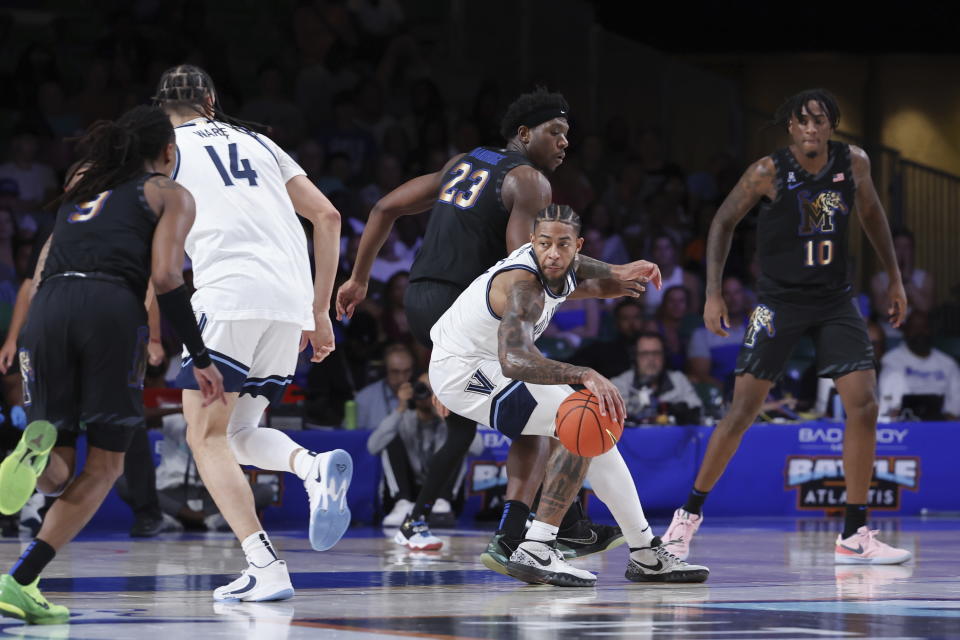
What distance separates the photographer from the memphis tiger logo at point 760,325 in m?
7.49

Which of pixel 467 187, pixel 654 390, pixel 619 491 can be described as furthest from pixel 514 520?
pixel 654 390

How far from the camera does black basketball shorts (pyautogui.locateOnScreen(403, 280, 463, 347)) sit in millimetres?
7051

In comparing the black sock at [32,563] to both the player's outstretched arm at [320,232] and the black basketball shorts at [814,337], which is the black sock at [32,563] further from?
the black basketball shorts at [814,337]

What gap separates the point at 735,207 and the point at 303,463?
2916 millimetres

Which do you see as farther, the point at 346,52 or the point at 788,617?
the point at 346,52

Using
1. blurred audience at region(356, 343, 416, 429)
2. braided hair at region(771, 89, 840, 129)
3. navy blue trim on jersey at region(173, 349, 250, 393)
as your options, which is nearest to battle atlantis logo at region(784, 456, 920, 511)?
blurred audience at region(356, 343, 416, 429)

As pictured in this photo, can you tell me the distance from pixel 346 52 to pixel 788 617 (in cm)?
1154

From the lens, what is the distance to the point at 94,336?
4895 millimetres

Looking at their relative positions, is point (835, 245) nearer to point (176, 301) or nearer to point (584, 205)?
point (176, 301)

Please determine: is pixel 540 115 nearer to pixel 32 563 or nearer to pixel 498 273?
pixel 498 273

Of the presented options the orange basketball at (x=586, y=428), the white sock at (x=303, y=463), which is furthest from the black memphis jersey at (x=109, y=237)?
the orange basketball at (x=586, y=428)

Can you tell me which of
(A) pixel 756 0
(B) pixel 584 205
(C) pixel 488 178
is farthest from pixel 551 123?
(A) pixel 756 0

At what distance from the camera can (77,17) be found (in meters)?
15.7

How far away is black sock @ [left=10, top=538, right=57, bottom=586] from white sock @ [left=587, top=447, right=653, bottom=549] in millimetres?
2210
